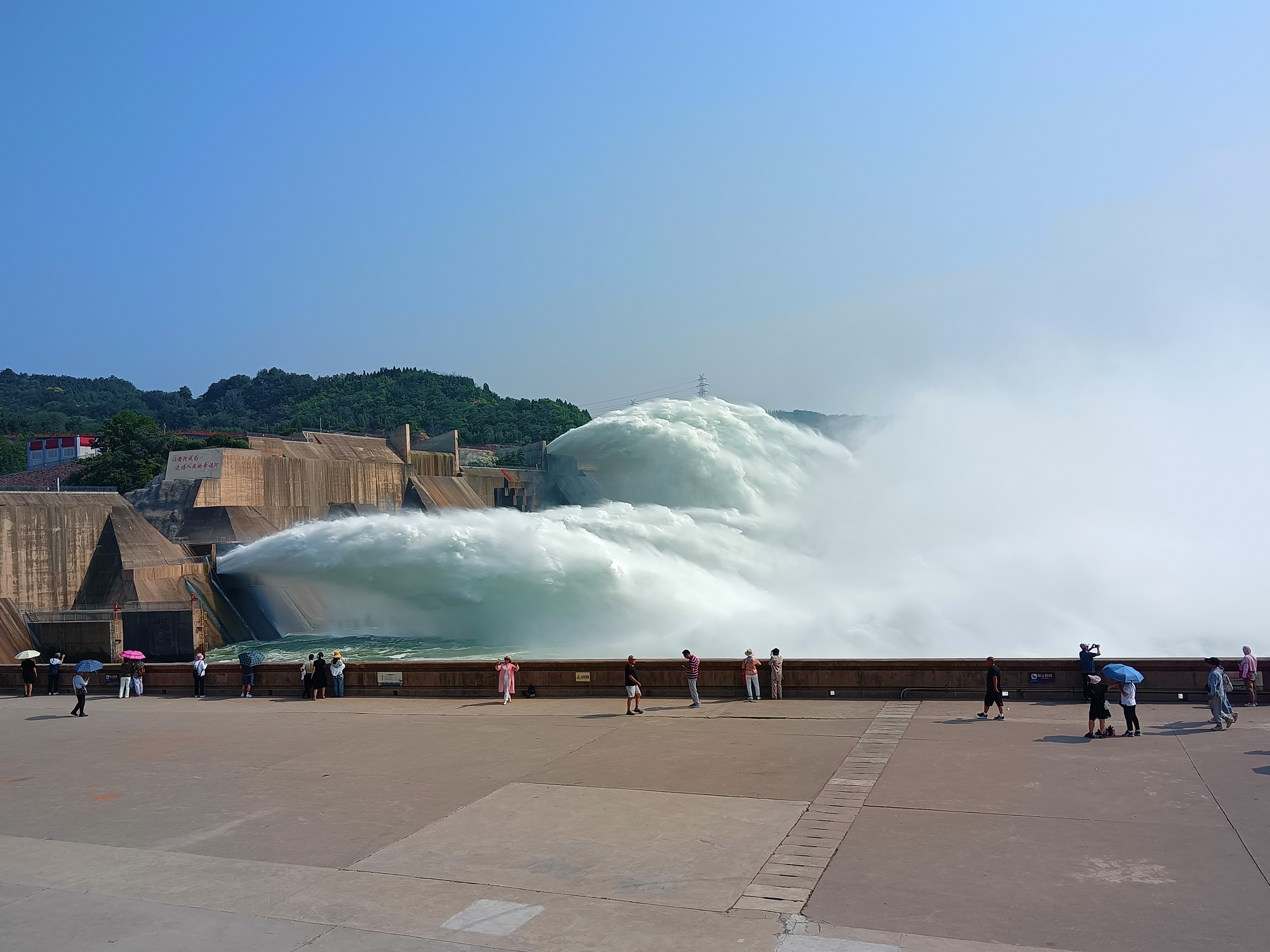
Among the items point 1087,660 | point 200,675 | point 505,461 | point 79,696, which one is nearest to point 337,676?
point 200,675

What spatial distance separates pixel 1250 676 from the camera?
46.6 ft

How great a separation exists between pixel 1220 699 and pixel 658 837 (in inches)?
331

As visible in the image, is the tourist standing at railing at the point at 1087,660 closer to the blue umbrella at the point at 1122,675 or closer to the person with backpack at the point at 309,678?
the blue umbrella at the point at 1122,675

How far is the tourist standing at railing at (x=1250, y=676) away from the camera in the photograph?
14109 millimetres

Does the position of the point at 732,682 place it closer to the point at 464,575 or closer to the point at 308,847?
the point at 308,847

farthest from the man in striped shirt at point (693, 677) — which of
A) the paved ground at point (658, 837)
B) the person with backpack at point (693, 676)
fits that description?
the paved ground at point (658, 837)

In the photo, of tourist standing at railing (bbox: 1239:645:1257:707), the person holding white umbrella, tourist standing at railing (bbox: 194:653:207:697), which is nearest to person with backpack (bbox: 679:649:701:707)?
tourist standing at railing (bbox: 1239:645:1257:707)

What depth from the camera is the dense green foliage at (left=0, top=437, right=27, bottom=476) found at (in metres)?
121

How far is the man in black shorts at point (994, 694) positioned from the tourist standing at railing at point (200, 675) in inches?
610

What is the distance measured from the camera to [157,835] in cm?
991

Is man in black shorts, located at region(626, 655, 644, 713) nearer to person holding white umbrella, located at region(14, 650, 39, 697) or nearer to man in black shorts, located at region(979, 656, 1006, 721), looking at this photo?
man in black shorts, located at region(979, 656, 1006, 721)

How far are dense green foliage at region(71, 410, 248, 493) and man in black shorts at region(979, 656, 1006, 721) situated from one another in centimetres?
7114

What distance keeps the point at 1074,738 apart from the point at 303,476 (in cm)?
4760

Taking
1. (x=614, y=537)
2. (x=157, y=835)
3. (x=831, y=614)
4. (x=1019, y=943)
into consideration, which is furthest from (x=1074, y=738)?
(x=614, y=537)
